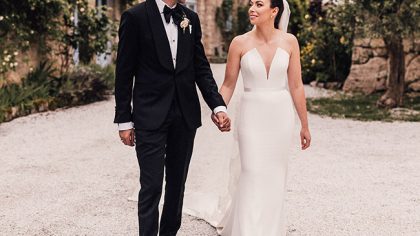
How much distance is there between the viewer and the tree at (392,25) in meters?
10.3

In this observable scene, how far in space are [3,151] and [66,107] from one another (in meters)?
3.74

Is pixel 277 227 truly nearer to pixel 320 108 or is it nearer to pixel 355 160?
pixel 355 160

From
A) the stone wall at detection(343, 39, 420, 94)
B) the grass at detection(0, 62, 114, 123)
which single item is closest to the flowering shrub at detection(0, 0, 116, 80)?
the grass at detection(0, 62, 114, 123)

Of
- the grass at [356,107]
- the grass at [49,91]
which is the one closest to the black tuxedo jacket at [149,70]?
the grass at [49,91]

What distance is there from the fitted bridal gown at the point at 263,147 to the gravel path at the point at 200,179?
2.11ft

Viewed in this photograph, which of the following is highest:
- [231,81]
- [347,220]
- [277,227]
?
[231,81]

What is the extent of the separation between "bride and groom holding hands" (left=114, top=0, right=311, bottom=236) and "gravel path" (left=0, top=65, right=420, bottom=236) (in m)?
0.67

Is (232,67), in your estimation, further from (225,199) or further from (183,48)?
(225,199)

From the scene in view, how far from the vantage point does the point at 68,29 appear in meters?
12.3

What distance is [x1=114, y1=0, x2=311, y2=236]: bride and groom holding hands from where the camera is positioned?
3.33m

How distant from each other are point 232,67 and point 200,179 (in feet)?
8.01

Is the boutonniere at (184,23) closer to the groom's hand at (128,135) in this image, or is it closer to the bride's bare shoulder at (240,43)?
the bride's bare shoulder at (240,43)

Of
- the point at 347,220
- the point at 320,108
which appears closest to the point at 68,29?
the point at 320,108

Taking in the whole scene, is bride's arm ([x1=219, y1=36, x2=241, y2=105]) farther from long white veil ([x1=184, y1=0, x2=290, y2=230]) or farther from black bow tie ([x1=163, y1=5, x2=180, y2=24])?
black bow tie ([x1=163, y1=5, x2=180, y2=24])
